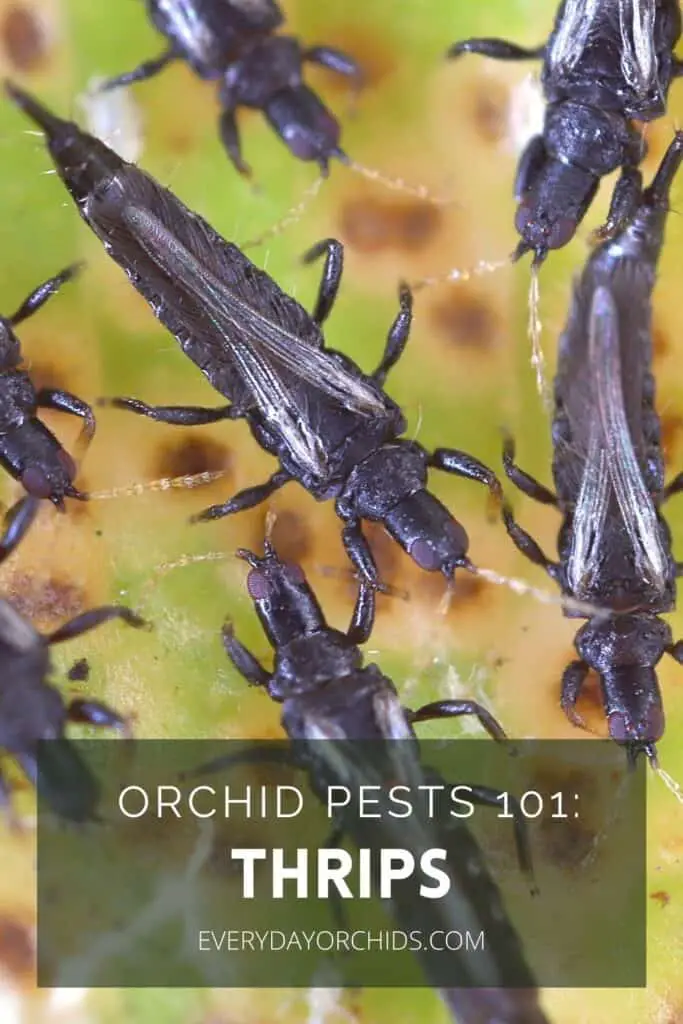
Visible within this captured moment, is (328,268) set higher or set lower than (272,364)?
higher

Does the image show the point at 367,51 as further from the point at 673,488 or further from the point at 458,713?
the point at 458,713

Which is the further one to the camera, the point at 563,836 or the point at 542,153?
the point at 542,153

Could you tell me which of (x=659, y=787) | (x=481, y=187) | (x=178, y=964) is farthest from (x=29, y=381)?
(x=659, y=787)

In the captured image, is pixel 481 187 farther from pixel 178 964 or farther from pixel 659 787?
pixel 178 964

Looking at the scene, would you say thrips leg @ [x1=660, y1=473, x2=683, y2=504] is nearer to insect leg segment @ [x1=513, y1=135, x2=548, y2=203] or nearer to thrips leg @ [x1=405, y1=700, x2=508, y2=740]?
thrips leg @ [x1=405, y1=700, x2=508, y2=740]

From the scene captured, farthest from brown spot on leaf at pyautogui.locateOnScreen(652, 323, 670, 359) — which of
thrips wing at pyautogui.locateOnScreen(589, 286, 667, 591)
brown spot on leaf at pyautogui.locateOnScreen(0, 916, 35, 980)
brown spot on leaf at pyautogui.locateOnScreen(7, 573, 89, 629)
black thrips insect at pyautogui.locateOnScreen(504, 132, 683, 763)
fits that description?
brown spot on leaf at pyautogui.locateOnScreen(0, 916, 35, 980)

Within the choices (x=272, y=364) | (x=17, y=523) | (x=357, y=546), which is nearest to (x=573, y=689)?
(x=357, y=546)
